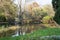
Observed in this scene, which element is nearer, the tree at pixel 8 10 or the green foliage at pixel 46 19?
the tree at pixel 8 10

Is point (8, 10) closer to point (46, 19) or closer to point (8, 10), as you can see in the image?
point (8, 10)

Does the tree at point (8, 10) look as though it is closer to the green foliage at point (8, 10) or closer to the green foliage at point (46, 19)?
the green foliage at point (8, 10)

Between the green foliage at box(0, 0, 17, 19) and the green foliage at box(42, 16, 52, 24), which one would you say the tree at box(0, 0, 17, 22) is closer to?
the green foliage at box(0, 0, 17, 19)

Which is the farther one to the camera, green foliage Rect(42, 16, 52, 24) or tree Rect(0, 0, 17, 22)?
green foliage Rect(42, 16, 52, 24)

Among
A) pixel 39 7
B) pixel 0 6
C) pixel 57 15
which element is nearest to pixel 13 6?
pixel 0 6

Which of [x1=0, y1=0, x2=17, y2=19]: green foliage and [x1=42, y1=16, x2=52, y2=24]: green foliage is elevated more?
[x1=0, y1=0, x2=17, y2=19]: green foliage

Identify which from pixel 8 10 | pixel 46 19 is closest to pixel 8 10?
pixel 8 10

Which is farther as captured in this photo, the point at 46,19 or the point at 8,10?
the point at 46,19

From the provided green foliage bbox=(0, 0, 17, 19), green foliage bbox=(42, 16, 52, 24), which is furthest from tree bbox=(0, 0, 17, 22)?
green foliage bbox=(42, 16, 52, 24)

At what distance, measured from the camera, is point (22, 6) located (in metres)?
34.7

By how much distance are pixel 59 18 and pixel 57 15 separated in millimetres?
373

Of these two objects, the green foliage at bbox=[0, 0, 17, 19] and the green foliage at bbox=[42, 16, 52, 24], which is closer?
the green foliage at bbox=[0, 0, 17, 19]

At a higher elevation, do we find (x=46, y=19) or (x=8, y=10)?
(x=8, y=10)

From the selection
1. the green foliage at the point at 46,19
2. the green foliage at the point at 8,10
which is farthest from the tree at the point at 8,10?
the green foliage at the point at 46,19
